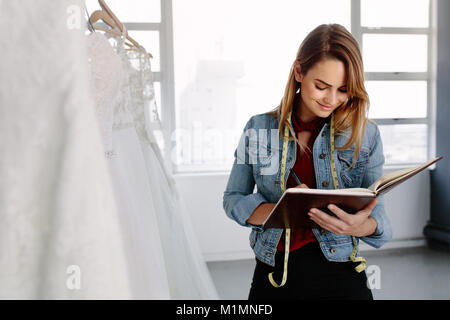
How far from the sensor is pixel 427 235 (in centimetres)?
297

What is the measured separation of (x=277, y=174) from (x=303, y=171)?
7 centimetres

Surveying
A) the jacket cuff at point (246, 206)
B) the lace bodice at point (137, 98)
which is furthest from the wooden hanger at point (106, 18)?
the jacket cuff at point (246, 206)

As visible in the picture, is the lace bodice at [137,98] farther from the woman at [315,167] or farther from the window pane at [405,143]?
the window pane at [405,143]

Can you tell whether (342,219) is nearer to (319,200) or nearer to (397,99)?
(319,200)

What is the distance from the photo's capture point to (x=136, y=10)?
268cm

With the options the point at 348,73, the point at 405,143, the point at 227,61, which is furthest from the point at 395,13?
the point at 348,73

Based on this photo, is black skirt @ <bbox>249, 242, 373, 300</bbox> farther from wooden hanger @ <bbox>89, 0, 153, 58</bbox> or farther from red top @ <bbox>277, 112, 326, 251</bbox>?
wooden hanger @ <bbox>89, 0, 153, 58</bbox>

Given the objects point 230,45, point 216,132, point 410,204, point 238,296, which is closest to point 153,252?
point 238,296

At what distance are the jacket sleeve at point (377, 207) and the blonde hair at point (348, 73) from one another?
0.05 m

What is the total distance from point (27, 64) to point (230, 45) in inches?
100

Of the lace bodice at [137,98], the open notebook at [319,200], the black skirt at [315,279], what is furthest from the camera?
the lace bodice at [137,98]

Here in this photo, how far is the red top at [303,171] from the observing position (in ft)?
2.76
